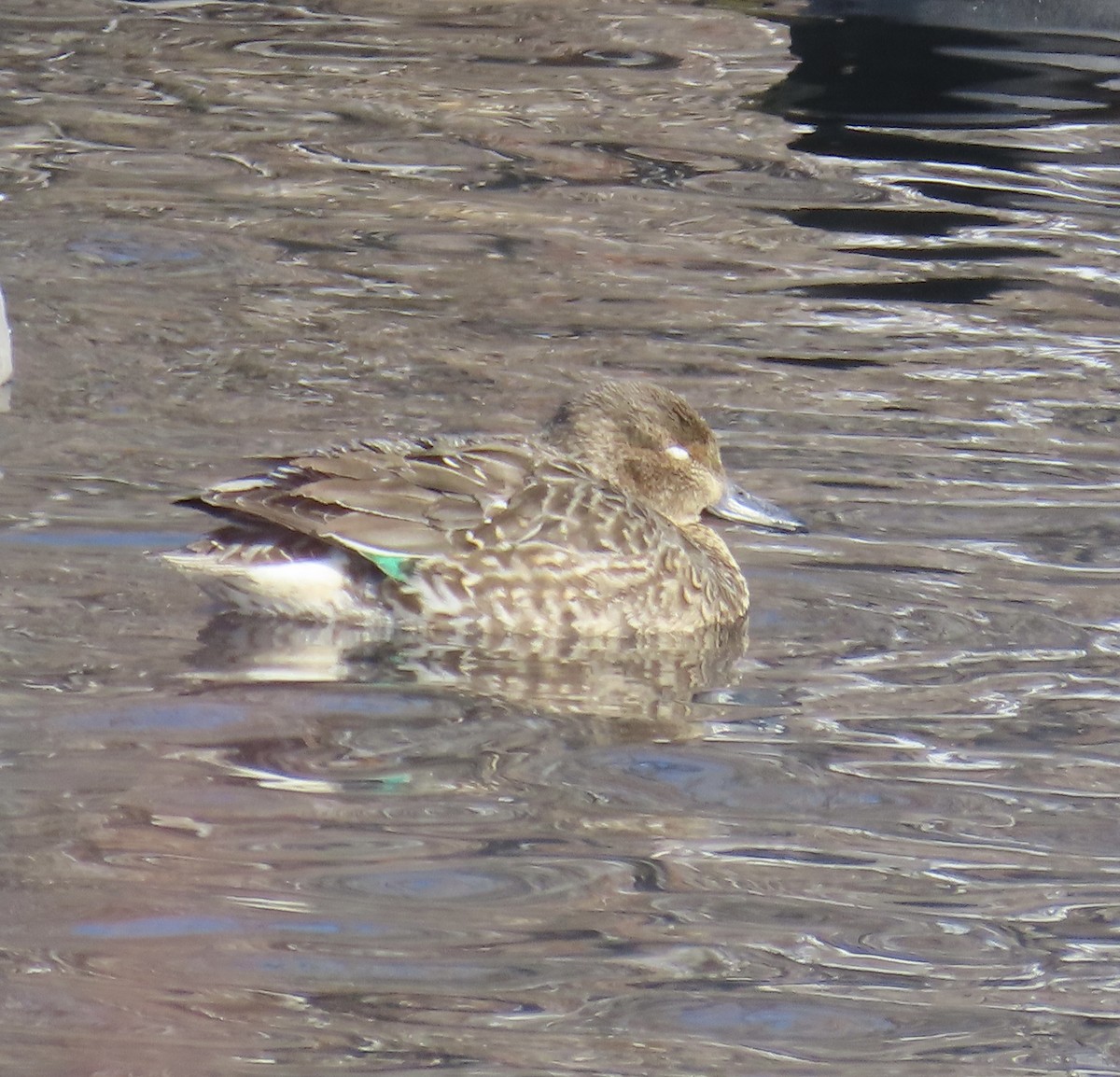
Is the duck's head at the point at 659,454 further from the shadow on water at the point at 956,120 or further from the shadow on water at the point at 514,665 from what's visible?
the shadow on water at the point at 956,120

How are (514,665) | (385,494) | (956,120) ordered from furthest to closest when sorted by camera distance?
(956,120) < (385,494) < (514,665)

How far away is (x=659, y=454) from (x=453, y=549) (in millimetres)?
1041

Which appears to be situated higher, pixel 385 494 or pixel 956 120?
pixel 956 120

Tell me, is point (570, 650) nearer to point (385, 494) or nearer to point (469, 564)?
point (469, 564)

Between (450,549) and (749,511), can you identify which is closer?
(450,549)

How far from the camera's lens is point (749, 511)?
739cm

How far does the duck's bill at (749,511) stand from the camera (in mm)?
7363

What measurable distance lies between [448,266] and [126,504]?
369 cm

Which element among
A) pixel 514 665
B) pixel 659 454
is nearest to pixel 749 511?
pixel 659 454

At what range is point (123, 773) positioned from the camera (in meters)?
5.36

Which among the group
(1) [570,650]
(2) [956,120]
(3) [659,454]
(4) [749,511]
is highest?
(2) [956,120]

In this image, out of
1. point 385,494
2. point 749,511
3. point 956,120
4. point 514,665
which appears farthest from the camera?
point 956,120

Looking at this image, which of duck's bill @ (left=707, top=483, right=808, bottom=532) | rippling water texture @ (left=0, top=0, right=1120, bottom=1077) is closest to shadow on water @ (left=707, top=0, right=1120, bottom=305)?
rippling water texture @ (left=0, top=0, right=1120, bottom=1077)

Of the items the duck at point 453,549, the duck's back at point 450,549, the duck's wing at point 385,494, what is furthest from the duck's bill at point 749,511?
the duck's wing at point 385,494
